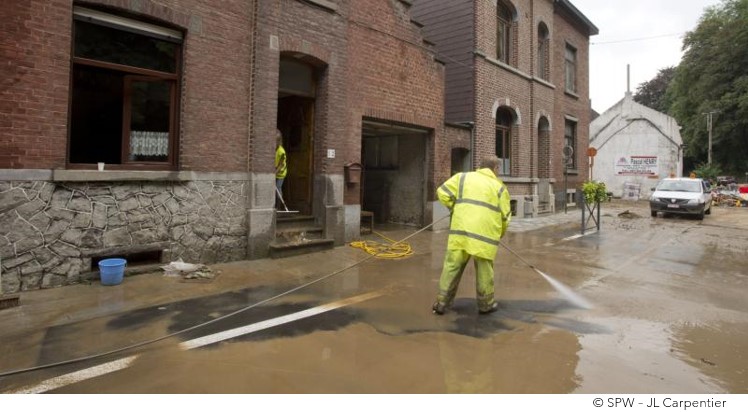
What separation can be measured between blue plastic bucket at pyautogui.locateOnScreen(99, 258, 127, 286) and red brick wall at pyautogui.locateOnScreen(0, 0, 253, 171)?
148 centimetres

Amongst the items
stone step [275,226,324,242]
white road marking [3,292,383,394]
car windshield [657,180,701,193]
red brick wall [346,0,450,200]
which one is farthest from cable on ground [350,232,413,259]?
car windshield [657,180,701,193]

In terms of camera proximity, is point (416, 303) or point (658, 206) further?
point (658, 206)

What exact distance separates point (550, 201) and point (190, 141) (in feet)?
50.3

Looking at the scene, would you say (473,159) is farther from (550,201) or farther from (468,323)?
(468,323)

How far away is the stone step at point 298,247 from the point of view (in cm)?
812

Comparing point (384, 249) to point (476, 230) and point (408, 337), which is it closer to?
point (476, 230)

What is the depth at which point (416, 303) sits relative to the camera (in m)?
5.54

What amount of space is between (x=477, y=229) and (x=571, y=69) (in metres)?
19.5

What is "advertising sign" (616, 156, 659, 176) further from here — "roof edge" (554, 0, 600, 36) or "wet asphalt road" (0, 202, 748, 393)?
"wet asphalt road" (0, 202, 748, 393)

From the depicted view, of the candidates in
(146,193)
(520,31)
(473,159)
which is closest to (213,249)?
(146,193)

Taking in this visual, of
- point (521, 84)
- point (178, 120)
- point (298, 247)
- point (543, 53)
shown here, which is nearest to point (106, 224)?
point (178, 120)

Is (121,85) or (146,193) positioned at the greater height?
(121,85)

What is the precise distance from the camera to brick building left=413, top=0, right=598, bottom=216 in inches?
570

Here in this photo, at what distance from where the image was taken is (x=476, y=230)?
4.97 meters
